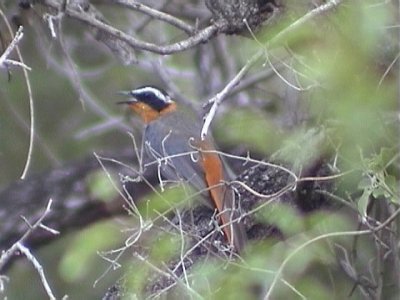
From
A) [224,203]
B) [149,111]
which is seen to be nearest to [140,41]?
[224,203]

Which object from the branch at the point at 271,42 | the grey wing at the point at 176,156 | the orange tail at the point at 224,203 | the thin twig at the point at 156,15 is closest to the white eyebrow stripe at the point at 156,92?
the grey wing at the point at 176,156

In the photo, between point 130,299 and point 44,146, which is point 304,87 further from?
point 44,146

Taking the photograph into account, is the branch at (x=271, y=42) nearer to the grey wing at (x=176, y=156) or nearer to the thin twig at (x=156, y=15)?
the grey wing at (x=176, y=156)

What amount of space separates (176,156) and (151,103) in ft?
3.85

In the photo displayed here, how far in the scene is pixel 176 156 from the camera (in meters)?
3.88

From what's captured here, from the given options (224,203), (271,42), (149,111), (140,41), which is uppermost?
(271,42)

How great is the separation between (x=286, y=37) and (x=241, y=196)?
1.82ft

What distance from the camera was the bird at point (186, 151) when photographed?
366 cm

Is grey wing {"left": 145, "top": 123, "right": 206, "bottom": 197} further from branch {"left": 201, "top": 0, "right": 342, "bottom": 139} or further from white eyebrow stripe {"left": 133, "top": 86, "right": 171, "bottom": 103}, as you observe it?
branch {"left": 201, "top": 0, "right": 342, "bottom": 139}

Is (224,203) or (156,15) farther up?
(156,15)

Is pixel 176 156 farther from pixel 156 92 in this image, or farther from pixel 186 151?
pixel 156 92

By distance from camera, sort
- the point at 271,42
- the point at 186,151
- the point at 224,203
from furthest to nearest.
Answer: the point at 186,151 < the point at 224,203 < the point at 271,42

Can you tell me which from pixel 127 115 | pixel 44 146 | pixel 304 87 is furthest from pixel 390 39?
pixel 44 146

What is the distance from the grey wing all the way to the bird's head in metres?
0.14
